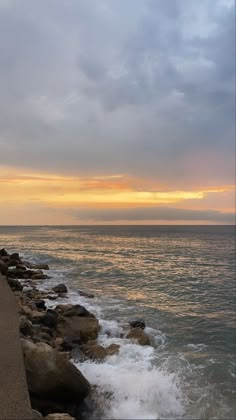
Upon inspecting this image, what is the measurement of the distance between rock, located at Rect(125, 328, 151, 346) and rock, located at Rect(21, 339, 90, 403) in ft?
16.8

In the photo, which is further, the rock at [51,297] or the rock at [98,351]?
the rock at [51,297]

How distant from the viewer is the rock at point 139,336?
1208 centimetres

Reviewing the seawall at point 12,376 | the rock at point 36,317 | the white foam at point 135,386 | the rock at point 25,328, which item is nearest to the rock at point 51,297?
the rock at point 36,317

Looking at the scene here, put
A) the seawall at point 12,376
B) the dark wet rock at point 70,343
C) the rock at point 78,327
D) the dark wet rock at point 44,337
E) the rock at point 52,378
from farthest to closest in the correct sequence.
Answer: the rock at point 78,327 → the dark wet rock at point 70,343 → the dark wet rock at point 44,337 → the rock at point 52,378 → the seawall at point 12,376

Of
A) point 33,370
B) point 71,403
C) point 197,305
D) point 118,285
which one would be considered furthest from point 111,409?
point 118,285

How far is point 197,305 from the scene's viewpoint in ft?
63.6

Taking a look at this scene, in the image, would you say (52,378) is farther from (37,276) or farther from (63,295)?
(37,276)

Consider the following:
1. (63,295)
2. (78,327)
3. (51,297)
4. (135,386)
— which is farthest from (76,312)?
(63,295)

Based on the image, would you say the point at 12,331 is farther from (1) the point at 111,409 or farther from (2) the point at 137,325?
(2) the point at 137,325

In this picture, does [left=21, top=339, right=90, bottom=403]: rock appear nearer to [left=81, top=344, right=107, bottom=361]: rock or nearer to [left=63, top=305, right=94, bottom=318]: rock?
[left=81, top=344, right=107, bottom=361]: rock

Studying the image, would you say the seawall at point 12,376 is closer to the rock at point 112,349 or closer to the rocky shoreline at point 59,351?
the rocky shoreline at point 59,351

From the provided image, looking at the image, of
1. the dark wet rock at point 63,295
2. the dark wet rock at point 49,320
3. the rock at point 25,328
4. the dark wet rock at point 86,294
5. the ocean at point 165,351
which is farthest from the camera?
the dark wet rock at point 86,294

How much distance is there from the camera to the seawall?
16.7 ft

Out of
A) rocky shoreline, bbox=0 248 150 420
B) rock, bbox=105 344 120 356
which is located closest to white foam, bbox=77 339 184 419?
rock, bbox=105 344 120 356
